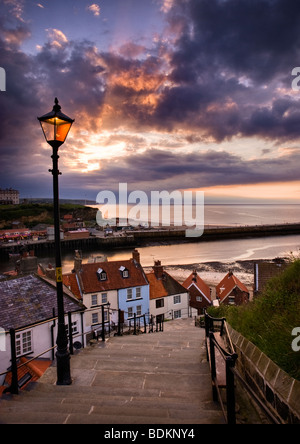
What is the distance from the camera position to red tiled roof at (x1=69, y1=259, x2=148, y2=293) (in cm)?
2408

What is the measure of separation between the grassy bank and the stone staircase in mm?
1133

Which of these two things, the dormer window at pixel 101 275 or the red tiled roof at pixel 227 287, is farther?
the red tiled roof at pixel 227 287

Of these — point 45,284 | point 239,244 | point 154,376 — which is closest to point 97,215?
point 239,244

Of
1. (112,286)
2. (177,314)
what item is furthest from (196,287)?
(112,286)

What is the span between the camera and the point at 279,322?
441 centimetres

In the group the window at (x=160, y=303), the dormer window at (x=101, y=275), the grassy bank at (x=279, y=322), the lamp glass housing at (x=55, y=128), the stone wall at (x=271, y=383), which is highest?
the lamp glass housing at (x=55, y=128)

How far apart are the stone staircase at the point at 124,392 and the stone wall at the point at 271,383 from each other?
2.32 ft

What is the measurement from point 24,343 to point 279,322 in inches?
526

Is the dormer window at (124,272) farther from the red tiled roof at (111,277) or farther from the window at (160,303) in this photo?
the window at (160,303)

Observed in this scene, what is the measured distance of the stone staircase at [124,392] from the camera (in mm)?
3158

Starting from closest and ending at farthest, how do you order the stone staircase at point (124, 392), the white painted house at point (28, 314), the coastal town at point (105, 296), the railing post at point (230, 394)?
the railing post at point (230, 394) → the stone staircase at point (124, 392) → the white painted house at point (28, 314) → the coastal town at point (105, 296)

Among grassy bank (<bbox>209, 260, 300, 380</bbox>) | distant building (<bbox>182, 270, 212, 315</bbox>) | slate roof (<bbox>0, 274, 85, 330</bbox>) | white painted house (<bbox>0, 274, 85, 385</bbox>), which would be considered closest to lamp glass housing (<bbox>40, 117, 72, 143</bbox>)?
grassy bank (<bbox>209, 260, 300, 380</bbox>)

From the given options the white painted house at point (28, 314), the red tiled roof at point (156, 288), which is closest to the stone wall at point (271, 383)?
the white painted house at point (28, 314)

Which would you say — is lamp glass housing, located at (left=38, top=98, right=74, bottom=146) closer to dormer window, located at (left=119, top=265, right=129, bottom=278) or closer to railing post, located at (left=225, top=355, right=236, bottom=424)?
railing post, located at (left=225, top=355, right=236, bottom=424)
